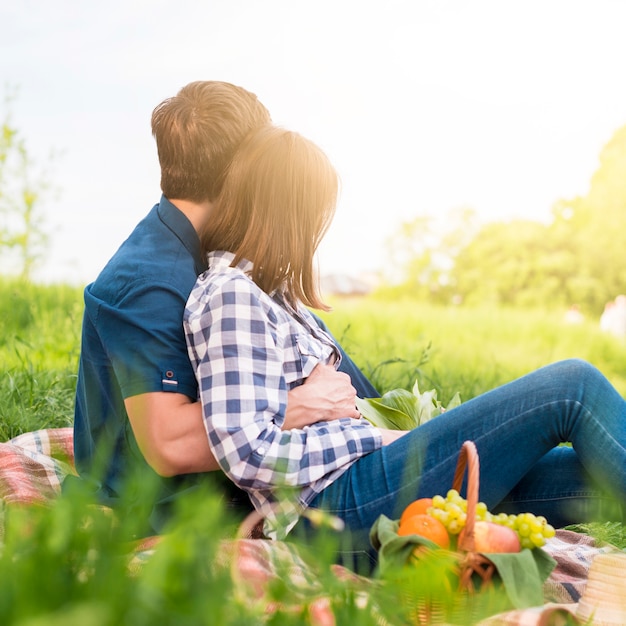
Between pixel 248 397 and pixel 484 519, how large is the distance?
2.00 feet

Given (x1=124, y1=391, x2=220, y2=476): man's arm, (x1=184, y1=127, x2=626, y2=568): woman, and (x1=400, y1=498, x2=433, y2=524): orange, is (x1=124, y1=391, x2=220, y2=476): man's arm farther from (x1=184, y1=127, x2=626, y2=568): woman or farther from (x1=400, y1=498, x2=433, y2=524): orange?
(x1=400, y1=498, x2=433, y2=524): orange

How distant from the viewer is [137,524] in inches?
40.5

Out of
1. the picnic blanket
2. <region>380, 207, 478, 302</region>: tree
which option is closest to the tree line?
<region>380, 207, 478, 302</region>: tree

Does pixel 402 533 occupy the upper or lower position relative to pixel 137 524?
lower

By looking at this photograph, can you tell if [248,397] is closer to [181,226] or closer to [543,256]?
[181,226]

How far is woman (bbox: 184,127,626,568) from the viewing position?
2002 millimetres

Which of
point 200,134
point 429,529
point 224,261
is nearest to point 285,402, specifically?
point 224,261

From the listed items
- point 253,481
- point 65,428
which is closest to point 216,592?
point 253,481

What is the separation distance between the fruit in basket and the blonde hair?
33.0 inches

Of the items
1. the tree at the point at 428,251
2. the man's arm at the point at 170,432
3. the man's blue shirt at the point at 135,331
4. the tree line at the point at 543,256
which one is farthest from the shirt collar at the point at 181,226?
the tree at the point at 428,251

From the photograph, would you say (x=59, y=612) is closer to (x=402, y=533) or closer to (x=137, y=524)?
(x=137, y=524)

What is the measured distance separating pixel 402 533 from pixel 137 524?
0.90m

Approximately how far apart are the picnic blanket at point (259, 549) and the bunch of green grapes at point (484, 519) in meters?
0.14

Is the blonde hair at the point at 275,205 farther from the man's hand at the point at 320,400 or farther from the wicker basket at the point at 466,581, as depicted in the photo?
the wicker basket at the point at 466,581
